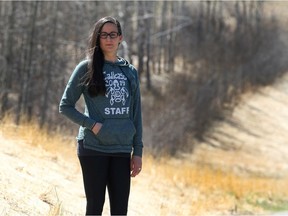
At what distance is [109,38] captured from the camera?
420cm

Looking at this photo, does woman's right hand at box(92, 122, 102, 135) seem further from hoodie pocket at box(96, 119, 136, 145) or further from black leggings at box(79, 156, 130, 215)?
black leggings at box(79, 156, 130, 215)

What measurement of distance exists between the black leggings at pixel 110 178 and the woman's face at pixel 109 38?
77cm

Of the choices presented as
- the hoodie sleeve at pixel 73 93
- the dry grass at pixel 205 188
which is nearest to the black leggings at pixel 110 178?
the hoodie sleeve at pixel 73 93

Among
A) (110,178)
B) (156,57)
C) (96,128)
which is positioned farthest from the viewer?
(156,57)

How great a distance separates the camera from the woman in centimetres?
409

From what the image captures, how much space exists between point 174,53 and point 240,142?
11.6 m

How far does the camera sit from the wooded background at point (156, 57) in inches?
1003

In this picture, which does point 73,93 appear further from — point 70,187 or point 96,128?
point 70,187

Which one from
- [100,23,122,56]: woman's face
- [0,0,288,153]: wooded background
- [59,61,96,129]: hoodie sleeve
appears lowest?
[0,0,288,153]: wooded background

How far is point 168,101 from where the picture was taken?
33.1 metres

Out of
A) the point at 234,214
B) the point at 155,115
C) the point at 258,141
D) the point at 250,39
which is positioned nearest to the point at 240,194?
the point at 234,214

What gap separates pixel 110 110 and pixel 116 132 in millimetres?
159

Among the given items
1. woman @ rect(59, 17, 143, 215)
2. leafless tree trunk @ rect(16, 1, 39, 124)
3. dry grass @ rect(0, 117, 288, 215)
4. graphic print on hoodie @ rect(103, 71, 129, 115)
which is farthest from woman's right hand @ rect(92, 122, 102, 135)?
leafless tree trunk @ rect(16, 1, 39, 124)

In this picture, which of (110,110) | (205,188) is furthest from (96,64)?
(205,188)
